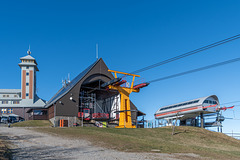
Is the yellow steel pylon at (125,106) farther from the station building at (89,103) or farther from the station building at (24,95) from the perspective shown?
the station building at (24,95)

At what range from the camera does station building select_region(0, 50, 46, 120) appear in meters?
68.4

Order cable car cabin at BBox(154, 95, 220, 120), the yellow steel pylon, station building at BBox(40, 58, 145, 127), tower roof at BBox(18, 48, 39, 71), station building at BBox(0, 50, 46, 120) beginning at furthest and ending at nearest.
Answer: tower roof at BBox(18, 48, 39, 71) < station building at BBox(0, 50, 46, 120) < station building at BBox(40, 58, 145, 127) < cable car cabin at BBox(154, 95, 220, 120) < the yellow steel pylon

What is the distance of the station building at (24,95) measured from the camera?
6844 centimetres

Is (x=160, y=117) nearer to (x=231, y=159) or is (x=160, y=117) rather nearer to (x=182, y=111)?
(x=182, y=111)

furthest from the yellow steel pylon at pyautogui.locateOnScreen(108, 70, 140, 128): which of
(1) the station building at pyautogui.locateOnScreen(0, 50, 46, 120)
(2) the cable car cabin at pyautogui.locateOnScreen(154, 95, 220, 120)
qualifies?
(1) the station building at pyautogui.locateOnScreen(0, 50, 46, 120)

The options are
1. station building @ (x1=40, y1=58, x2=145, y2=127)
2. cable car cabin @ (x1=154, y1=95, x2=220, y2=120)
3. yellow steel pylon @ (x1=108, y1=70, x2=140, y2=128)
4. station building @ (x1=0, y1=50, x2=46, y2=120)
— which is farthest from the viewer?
station building @ (x1=0, y1=50, x2=46, y2=120)

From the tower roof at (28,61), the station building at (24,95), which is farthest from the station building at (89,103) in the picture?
the tower roof at (28,61)

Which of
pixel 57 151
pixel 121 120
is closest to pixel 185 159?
pixel 57 151

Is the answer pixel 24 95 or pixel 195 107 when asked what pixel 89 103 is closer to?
pixel 195 107

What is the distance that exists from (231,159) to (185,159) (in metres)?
4.27

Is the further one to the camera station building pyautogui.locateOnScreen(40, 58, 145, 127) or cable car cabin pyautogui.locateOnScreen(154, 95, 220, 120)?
station building pyautogui.locateOnScreen(40, 58, 145, 127)

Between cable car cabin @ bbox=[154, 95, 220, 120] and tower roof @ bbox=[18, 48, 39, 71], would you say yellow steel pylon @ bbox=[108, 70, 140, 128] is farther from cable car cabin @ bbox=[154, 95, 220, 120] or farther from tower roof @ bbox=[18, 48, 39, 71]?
tower roof @ bbox=[18, 48, 39, 71]

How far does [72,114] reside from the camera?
45.0m

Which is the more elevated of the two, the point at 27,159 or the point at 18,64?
the point at 18,64
